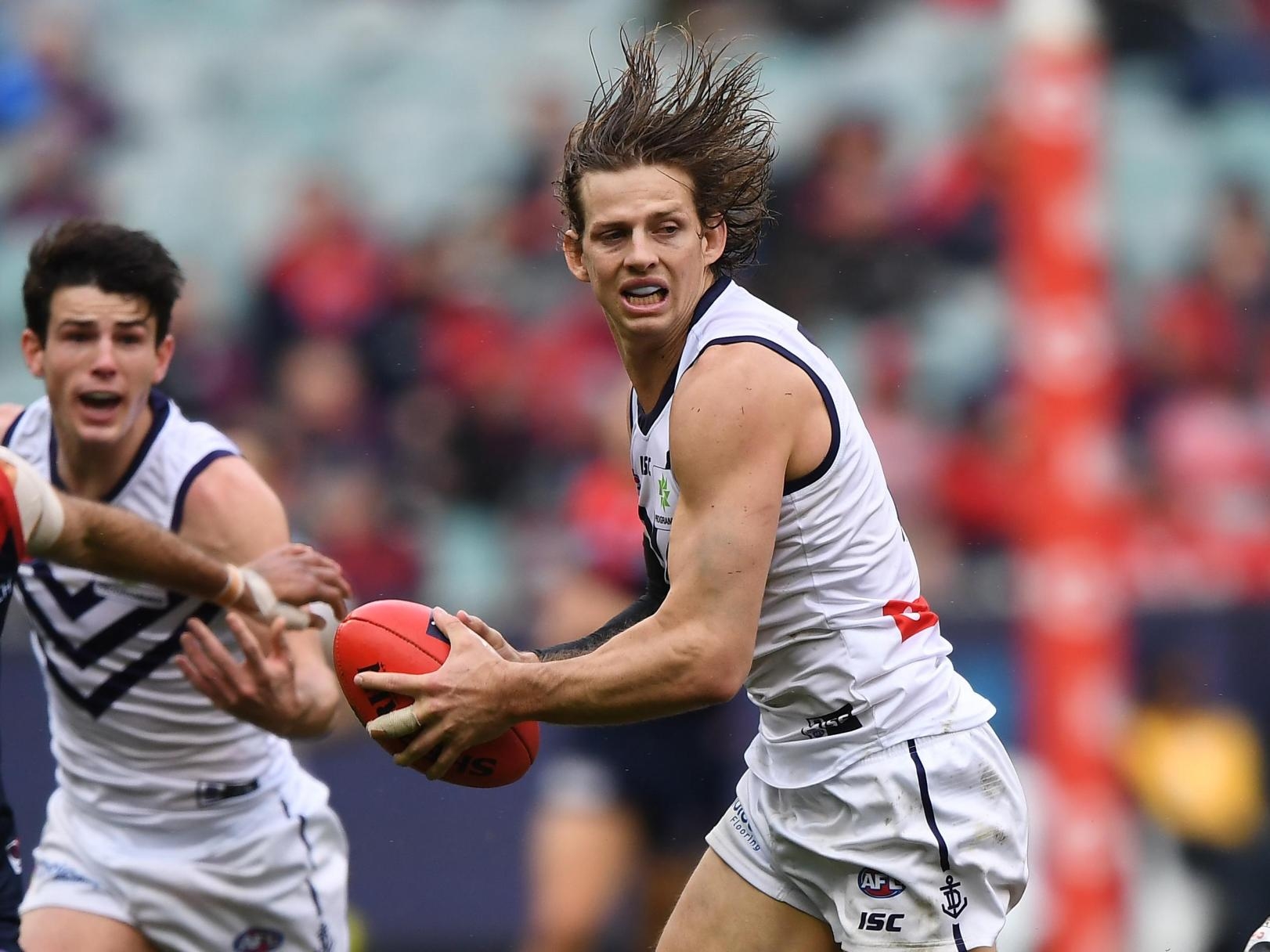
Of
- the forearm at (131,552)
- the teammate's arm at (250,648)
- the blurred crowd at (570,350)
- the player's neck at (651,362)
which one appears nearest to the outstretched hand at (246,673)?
the teammate's arm at (250,648)

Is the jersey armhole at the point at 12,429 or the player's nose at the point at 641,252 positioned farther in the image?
the jersey armhole at the point at 12,429

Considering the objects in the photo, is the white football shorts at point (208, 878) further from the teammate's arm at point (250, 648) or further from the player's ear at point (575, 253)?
the player's ear at point (575, 253)

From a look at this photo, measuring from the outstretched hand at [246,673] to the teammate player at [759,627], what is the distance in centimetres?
92

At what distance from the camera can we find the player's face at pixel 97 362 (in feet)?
15.5

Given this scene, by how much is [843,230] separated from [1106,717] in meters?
3.41

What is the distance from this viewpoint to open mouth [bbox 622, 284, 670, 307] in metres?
3.79

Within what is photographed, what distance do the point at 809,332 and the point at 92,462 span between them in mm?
4747

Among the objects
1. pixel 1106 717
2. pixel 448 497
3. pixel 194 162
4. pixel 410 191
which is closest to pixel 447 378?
pixel 448 497

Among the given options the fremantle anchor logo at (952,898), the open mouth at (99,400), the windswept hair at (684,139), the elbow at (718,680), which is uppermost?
the windswept hair at (684,139)

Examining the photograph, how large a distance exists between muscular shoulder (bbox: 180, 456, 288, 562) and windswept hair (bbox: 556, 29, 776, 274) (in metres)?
1.26

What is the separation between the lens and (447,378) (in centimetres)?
977

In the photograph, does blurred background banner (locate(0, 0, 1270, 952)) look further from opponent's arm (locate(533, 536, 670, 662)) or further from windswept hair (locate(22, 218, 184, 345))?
windswept hair (locate(22, 218, 184, 345))

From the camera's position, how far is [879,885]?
3.83 meters

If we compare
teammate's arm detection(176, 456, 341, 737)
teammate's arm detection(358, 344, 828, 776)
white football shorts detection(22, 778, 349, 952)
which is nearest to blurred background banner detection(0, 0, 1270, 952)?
white football shorts detection(22, 778, 349, 952)
